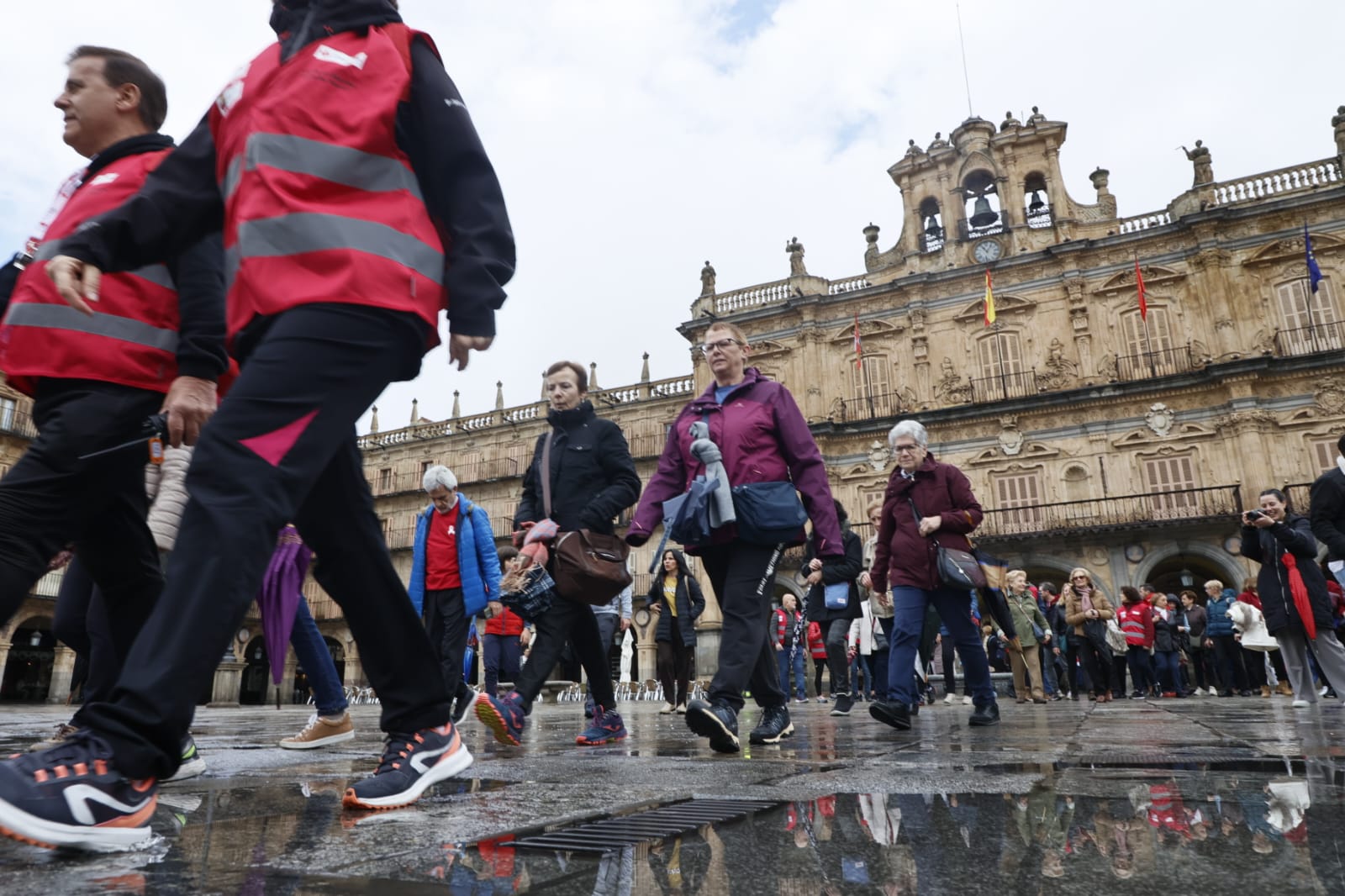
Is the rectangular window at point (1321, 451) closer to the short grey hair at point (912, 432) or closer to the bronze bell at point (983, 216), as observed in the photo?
the bronze bell at point (983, 216)

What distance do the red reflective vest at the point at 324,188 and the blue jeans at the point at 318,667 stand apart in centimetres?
245

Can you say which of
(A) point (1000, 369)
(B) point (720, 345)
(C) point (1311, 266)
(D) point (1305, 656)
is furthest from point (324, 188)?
(C) point (1311, 266)

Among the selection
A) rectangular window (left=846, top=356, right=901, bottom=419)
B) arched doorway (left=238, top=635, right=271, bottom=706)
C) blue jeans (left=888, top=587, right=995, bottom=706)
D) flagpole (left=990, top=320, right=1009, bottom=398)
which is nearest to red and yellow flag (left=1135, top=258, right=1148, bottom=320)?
flagpole (left=990, top=320, right=1009, bottom=398)

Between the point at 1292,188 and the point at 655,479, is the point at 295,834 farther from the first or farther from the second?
the point at 1292,188

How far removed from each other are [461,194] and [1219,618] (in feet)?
41.9

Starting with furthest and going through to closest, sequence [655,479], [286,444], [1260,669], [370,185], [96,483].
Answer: [1260,669], [655,479], [96,483], [370,185], [286,444]

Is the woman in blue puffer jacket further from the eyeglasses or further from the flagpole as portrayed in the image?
the flagpole

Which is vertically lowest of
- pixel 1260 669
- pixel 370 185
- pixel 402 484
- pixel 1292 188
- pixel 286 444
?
pixel 1260 669

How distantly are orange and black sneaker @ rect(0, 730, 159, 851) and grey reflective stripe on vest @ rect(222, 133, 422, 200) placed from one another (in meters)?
1.08

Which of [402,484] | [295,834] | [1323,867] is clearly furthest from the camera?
[402,484]

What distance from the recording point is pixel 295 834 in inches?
57.9

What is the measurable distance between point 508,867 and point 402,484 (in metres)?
36.4

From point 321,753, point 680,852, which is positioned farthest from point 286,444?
point 321,753

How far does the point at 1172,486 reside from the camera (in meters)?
21.9
